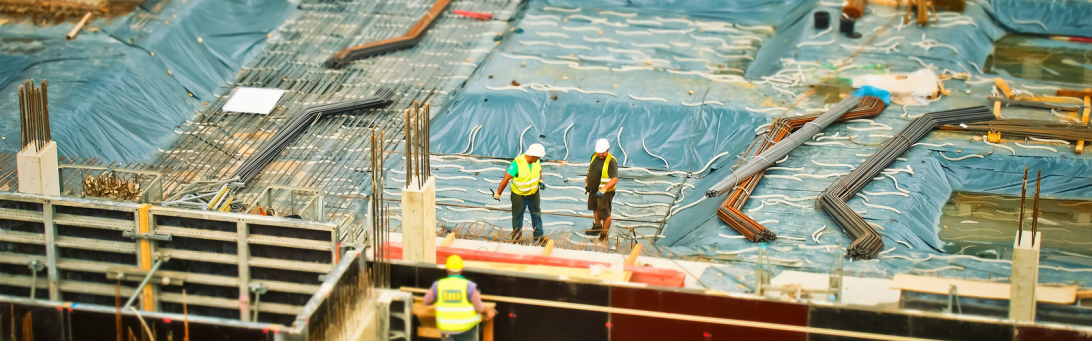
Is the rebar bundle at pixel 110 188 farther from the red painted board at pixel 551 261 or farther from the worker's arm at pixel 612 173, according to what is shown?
the worker's arm at pixel 612 173

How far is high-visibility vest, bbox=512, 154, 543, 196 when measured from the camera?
57.2 feet

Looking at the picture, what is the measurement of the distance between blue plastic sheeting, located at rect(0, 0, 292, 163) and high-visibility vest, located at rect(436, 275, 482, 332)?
8538 mm

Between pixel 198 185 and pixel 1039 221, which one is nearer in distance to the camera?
pixel 198 185

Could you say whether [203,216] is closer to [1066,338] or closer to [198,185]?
[198,185]

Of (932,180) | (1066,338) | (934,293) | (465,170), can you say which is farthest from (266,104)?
(1066,338)

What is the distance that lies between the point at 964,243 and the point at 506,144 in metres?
7.08

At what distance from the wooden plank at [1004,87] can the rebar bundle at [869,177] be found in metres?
0.83

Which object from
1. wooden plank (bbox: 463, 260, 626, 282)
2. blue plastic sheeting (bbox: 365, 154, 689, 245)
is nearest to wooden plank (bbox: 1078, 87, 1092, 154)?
blue plastic sheeting (bbox: 365, 154, 689, 245)

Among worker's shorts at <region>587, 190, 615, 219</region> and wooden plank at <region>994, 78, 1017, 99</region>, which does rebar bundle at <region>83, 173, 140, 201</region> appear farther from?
wooden plank at <region>994, 78, 1017, 99</region>

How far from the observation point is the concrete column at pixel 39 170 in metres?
16.2

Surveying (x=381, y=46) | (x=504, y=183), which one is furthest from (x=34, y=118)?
(x=381, y=46)

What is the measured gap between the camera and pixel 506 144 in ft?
70.5

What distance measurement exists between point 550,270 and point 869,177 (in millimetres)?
5622

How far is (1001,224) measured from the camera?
18984mm
